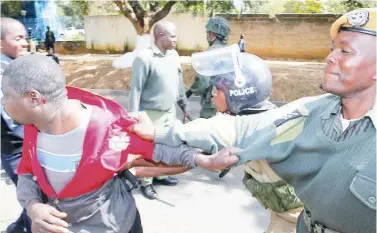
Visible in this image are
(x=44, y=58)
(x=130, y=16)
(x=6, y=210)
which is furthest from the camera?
(x=130, y=16)

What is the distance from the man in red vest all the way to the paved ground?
75.4 inches

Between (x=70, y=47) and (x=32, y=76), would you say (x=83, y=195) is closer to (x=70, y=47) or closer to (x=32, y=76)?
(x=32, y=76)

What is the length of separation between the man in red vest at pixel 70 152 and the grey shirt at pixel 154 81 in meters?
2.10

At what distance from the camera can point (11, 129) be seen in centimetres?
279

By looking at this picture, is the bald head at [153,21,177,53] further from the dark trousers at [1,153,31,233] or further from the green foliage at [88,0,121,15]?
the green foliage at [88,0,121,15]

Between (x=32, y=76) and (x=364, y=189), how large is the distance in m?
1.30

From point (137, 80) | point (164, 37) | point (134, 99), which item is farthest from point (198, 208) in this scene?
point (164, 37)

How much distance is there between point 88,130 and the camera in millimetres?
1759

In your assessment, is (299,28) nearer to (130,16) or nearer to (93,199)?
(130,16)

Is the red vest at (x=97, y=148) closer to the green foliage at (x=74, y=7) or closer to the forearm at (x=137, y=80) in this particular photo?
the forearm at (x=137, y=80)

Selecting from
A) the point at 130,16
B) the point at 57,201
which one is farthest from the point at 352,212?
the point at 130,16

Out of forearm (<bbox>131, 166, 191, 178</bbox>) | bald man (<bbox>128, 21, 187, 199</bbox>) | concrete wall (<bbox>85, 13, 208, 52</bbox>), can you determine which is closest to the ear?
forearm (<bbox>131, 166, 191, 178</bbox>)

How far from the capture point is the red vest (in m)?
1.76

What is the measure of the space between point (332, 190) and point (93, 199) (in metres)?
1.05
